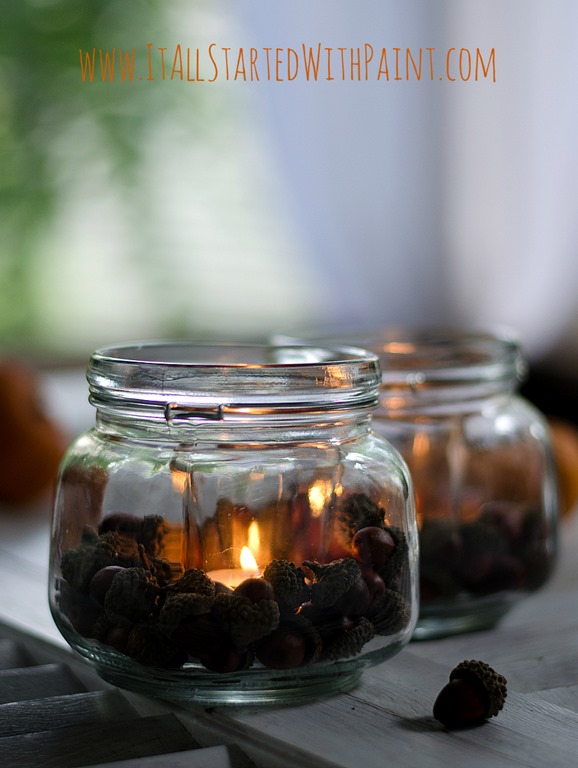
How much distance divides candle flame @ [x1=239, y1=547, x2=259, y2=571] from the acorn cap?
0.13m

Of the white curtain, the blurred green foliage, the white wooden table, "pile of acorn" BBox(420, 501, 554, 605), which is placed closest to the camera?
the white wooden table

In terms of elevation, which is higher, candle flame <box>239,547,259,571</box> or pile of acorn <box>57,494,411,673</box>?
candle flame <box>239,547,259,571</box>

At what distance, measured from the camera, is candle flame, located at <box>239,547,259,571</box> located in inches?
21.0

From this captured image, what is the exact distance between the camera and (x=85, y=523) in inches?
22.6

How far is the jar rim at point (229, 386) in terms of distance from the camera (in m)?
0.55

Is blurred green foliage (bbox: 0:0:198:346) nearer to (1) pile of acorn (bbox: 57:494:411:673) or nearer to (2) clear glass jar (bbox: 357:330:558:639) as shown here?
(2) clear glass jar (bbox: 357:330:558:639)

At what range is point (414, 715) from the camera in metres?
0.56

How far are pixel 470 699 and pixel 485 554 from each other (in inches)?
6.5

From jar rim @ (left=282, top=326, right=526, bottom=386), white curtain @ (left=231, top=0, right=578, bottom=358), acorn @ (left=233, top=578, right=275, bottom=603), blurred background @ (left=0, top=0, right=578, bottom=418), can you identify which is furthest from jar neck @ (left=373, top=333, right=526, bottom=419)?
white curtain @ (left=231, top=0, right=578, bottom=358)

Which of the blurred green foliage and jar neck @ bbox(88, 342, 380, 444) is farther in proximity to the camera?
the blurred green foliage

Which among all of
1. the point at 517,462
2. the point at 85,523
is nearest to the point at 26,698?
the point at 85,523

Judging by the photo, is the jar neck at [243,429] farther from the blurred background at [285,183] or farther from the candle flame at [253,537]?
the blurred background at [285,183]

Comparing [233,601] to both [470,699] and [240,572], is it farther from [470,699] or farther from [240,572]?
[470,699]

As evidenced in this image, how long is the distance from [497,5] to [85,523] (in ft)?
4.43
